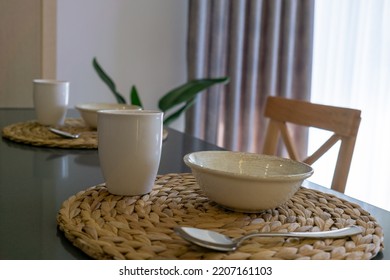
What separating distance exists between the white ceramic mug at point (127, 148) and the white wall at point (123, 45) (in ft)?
6.34

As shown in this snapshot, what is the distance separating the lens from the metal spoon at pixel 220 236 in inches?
19.3

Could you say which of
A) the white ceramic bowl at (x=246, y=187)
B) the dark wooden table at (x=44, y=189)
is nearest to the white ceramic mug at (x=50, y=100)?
the dark wooden table at (x=44, y=189)

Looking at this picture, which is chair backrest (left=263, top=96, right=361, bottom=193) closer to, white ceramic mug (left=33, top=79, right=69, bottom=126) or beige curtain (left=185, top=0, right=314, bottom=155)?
white ceramic mug (left=33, top=79, right=69, bottom=126)

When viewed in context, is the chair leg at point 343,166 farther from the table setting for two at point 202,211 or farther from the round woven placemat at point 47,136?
the round woven placemat at point 47,136

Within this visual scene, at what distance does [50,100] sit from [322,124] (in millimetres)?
670

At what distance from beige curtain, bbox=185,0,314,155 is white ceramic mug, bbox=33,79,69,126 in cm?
138

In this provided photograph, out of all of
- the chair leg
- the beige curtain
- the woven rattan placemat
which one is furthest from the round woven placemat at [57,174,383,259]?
the beige curtain

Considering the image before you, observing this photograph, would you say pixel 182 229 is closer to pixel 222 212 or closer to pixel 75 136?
pixel 222 212

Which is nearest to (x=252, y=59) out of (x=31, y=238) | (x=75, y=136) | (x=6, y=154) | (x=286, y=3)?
(x=286, y=3)

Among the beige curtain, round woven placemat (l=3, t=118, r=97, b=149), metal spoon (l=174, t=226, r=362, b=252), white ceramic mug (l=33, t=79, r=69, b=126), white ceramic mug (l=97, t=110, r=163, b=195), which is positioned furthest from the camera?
the beige curtain

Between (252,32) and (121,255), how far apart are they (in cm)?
213

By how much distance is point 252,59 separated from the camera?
2.50 meters

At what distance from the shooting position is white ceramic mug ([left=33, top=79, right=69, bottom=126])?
1.17 m

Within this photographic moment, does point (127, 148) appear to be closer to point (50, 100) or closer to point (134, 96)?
point (50, 100)
